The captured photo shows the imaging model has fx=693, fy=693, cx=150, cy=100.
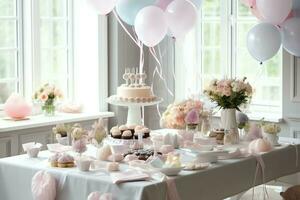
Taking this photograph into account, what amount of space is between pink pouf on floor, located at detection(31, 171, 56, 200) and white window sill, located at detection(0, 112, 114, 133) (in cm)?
160

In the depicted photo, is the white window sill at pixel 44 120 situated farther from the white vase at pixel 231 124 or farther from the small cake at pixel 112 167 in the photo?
the small cake at pixel 112 167

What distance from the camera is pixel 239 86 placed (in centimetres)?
433

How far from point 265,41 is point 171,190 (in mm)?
2006

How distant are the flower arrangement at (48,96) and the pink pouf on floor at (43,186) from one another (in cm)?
213

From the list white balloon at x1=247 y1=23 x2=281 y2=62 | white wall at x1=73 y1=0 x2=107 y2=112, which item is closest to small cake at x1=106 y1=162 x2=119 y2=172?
white balloon at x1=247 y1=23 x2=281 y2=62

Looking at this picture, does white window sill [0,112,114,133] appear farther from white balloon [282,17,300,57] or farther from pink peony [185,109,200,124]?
white balloon [282,17,300,57]

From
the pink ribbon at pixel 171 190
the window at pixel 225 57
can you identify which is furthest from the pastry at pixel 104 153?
the window at pixel 225 57

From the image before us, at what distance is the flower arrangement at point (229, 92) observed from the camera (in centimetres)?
435

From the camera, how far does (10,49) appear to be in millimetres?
5766

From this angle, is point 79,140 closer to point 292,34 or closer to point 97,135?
point 97,135

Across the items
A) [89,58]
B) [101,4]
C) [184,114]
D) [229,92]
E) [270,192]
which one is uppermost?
[101,4]

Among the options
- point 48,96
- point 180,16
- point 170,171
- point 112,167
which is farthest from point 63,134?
point 48,96

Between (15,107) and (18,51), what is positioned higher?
(18,51)

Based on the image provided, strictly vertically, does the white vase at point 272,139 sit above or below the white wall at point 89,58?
below
